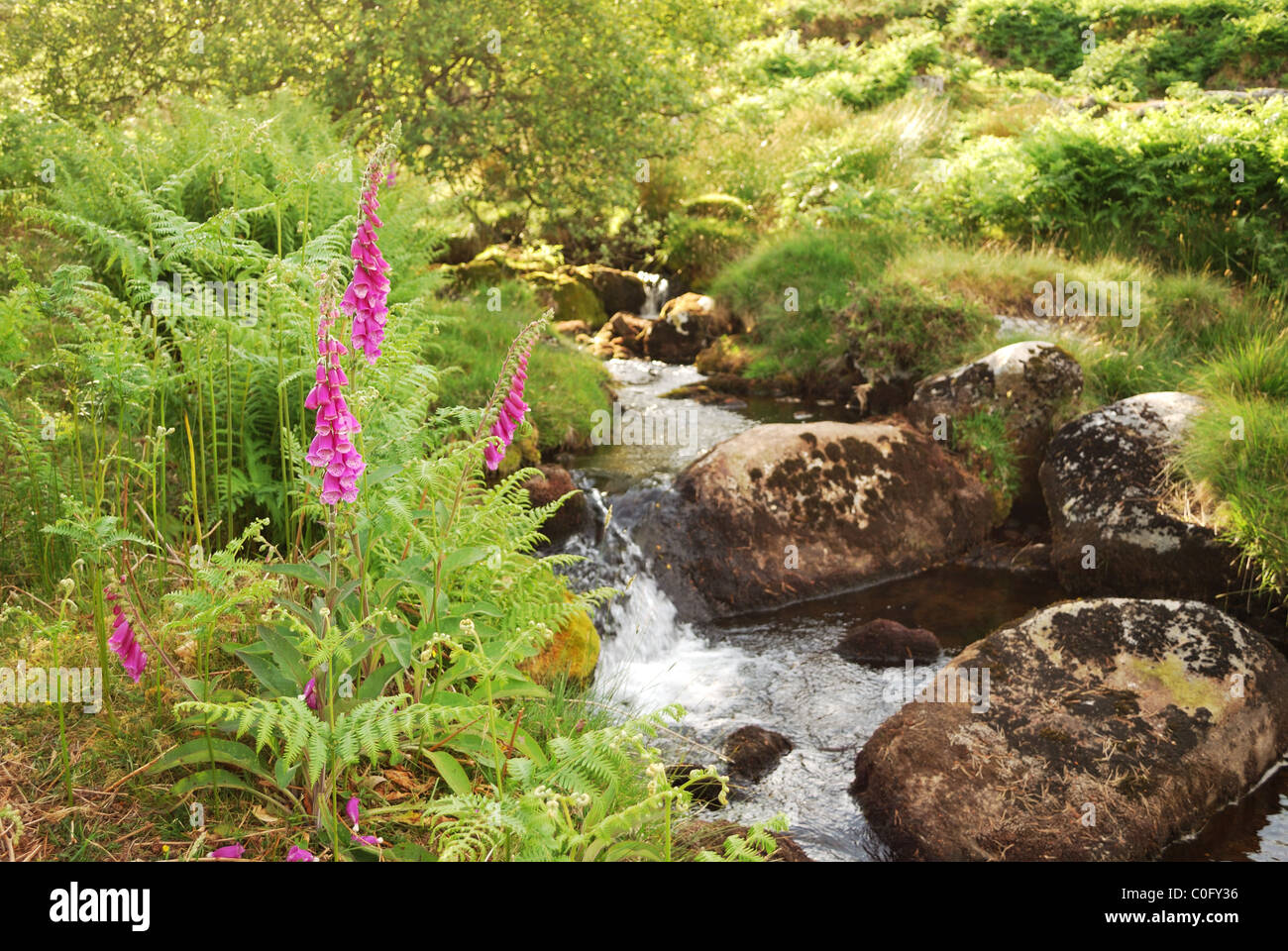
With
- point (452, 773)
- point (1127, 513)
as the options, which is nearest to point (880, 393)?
point (1127, 513)

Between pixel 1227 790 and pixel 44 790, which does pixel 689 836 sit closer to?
pixel 44 790

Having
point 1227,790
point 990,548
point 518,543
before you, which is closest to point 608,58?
point 990,548

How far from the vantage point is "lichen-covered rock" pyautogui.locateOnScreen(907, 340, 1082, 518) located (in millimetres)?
7992

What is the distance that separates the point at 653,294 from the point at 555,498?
25.8 feet

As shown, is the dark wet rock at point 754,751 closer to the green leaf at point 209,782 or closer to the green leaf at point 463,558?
the green leaf at point 463,558

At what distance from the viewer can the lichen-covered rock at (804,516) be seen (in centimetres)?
662

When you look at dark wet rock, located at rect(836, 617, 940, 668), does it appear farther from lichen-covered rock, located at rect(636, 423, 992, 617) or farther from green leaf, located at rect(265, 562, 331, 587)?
green leaf, located at rect(265, 562, 331, 587)

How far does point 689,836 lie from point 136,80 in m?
9.91

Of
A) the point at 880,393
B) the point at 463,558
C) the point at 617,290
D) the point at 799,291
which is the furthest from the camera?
the point at 617,290

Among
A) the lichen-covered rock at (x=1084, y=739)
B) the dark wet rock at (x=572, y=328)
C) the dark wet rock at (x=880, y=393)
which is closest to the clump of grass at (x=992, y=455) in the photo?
the dark wet rock at (x=880, y=393)

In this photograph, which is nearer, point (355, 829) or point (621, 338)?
point (355, 829)

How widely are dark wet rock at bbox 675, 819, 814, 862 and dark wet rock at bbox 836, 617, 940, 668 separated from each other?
2228 millimetres

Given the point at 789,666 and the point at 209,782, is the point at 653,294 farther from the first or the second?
the point at 209,782

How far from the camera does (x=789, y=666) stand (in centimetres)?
572
